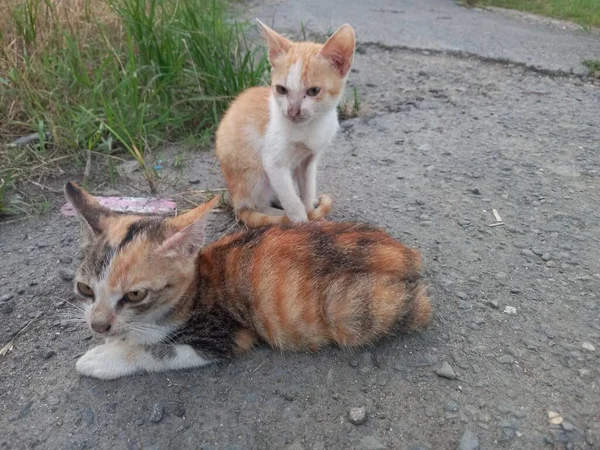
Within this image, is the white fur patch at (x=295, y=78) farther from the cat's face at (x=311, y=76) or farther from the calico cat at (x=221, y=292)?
the calico cat at (x=221, y=292)

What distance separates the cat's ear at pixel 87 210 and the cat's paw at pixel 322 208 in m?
1.27

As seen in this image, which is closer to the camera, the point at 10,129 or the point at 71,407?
the point at 71,407

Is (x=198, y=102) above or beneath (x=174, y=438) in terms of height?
above

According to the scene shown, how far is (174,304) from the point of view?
6.80 ft

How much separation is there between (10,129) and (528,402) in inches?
147

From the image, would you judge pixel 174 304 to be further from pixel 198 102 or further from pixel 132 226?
pixel 198 102

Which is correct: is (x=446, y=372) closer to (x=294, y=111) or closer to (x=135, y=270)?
(x=135, y=270)

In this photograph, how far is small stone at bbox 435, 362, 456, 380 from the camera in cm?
194

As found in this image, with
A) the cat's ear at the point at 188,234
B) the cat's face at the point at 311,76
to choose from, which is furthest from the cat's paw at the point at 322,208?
the cat's ear at the point at 188,234

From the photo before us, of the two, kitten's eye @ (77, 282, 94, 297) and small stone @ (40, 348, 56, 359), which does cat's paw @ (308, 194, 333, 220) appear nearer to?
kitten's eye @ (77, 282, 94, 297)

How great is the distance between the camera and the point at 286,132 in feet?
9.21

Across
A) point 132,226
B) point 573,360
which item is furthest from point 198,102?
point 573,360

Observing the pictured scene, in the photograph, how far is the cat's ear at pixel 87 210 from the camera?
2.00 metres

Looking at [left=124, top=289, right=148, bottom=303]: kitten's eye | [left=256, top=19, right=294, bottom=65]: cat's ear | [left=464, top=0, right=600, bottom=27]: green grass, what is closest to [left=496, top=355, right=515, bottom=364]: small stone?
[left=124, top=289, right=148, bottom=303]: kitten's eye
